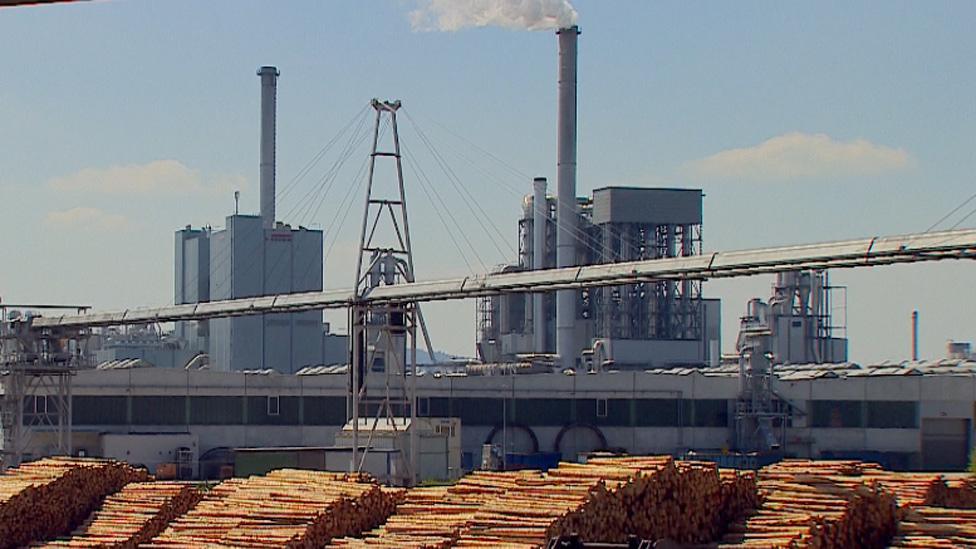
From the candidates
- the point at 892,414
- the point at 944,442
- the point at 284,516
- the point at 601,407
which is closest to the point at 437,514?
the point at 284,516

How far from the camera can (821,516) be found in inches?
792

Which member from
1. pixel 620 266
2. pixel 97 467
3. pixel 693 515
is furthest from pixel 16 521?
pixel 620 266

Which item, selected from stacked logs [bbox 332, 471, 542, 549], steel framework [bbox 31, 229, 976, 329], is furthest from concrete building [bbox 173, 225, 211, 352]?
stacked logs [bbox 332, 471, 542, 549]

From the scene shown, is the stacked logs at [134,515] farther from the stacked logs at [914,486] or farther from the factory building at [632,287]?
the factory building at [632,287]

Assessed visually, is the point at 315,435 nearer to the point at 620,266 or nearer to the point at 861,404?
the point at 861,404

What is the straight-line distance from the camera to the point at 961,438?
57312 mm

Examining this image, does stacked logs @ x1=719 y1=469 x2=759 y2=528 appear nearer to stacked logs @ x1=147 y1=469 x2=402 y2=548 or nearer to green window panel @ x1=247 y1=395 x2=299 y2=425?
stacked logs @ x1=147 y1=469 x2=402 y2=548

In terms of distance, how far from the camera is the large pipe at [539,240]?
7994cm

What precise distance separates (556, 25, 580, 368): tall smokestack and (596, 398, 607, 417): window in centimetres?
1639

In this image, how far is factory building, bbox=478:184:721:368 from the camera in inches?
3017

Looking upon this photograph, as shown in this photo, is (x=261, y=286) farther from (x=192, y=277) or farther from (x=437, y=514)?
(x=437, y=514)

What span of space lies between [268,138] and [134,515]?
71.9 metres

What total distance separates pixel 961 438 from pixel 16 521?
39.5 m

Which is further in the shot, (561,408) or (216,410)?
(561,408)
